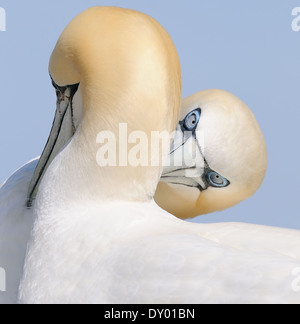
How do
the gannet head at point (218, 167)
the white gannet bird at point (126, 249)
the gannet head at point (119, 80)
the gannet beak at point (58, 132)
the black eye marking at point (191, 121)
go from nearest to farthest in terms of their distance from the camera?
the white gannet bird at point (126, 249) < the gannet head at point (119, 80) < the gannet beak at point (58, 132) < the gannet head at point (218, 167) < the black eye marking at point (191, 121)

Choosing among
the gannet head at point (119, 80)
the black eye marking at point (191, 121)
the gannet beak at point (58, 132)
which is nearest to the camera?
the gannet head at point (119, 80)

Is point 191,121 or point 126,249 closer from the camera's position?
point 126,249

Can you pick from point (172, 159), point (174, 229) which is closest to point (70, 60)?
point (174, 229)

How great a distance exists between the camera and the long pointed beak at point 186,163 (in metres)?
7.59

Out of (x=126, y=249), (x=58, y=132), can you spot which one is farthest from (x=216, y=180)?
(x=126, y=249)

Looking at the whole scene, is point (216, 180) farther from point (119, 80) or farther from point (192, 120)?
point (119, 80)

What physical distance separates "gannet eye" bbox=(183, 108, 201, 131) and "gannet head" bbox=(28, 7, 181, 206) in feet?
8.54

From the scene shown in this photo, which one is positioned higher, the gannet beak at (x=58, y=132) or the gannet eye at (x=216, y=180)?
the gannet beak at (x=58, y=132)

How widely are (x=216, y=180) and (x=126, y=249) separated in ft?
9.54

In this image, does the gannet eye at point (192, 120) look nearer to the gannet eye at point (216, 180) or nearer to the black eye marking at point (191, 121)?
the black eye marking at point (191, 121)

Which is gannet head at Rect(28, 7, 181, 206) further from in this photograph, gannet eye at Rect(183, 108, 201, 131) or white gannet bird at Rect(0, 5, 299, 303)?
gannet eye at Rect(183, 108, 201, 131)

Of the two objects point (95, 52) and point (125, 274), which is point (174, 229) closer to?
point (125, 274)

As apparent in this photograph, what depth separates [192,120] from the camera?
316 inches

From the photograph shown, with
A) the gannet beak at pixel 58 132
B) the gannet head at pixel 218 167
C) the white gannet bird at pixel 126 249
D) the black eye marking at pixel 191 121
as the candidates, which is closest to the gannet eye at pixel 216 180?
the gannet head at pixel 218 167
